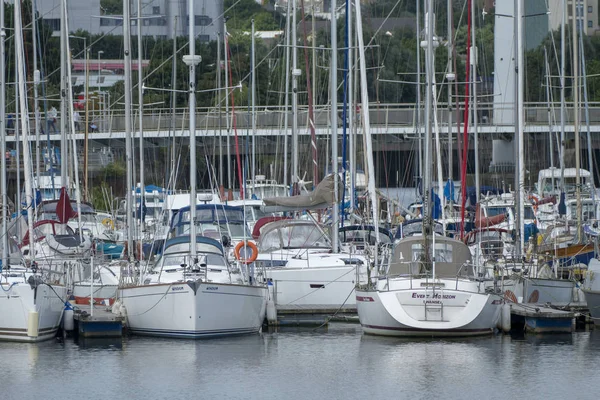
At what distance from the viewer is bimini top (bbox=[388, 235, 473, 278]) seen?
27062 mm

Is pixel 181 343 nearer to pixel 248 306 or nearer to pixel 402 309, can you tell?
pixel 248 306

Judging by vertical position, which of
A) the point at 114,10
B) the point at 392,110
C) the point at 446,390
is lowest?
the point at 446,390

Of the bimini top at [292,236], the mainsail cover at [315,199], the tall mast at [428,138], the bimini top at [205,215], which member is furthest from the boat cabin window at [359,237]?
the tall mast at [428,138]

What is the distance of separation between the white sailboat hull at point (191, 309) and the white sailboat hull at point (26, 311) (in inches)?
65.4

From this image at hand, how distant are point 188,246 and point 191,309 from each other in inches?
93.9

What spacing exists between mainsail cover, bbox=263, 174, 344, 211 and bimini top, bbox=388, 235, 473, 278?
5172mm

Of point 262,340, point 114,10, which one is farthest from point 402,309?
point 114,10

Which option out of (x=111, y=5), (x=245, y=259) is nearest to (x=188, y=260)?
(x=245, y=259)

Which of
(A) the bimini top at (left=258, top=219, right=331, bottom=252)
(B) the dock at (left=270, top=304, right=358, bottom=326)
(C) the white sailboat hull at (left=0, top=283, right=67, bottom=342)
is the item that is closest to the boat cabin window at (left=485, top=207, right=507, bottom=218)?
(A) the bimini top at (left=258, top=219, right=331, bottom=252)

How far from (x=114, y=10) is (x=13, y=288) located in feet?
318

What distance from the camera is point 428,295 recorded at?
25766mm

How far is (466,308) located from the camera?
26.1m

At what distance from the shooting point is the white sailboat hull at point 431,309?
1021 inches

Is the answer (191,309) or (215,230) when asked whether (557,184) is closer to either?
(215,230)
